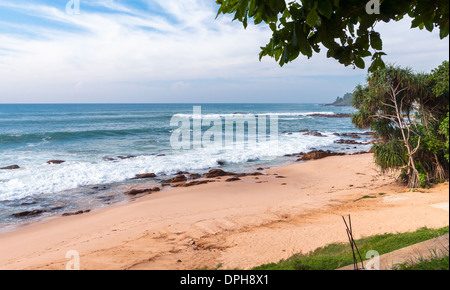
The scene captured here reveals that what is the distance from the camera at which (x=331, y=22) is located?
245 cm

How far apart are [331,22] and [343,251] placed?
178 inches

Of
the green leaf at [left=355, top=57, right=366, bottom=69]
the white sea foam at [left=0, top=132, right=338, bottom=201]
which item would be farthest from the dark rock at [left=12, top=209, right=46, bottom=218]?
the green leaf at [left=355, top=57, right=366, bottom=69]

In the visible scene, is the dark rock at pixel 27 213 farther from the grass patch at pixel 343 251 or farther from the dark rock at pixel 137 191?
the grass patch at pixel 343 251

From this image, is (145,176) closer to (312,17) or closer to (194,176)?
(194,176)

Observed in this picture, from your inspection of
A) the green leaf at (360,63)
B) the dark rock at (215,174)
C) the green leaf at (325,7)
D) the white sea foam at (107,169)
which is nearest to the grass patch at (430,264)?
the green leaf at (360,63)

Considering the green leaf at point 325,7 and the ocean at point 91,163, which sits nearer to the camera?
the green leaf at point 325,7

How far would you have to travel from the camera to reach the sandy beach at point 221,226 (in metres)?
6.52

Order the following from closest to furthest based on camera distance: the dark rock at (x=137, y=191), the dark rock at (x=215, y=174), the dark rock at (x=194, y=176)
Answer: the dark rock at (x=137, y=191) → the dark rock at (x=194, y=176) → the dark rock at (x=215, y=174)

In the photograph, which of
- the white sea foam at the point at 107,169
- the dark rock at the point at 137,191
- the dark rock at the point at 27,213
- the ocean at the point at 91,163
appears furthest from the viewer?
A: the white sea foam at the point at 107,169

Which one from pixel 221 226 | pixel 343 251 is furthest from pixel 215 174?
pixel 343 251

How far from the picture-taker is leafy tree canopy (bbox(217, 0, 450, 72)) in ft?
6.88

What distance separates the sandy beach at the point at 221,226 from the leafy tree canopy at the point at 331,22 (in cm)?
444

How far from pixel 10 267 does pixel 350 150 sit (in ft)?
78.8

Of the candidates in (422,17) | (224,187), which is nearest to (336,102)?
(224,187)
